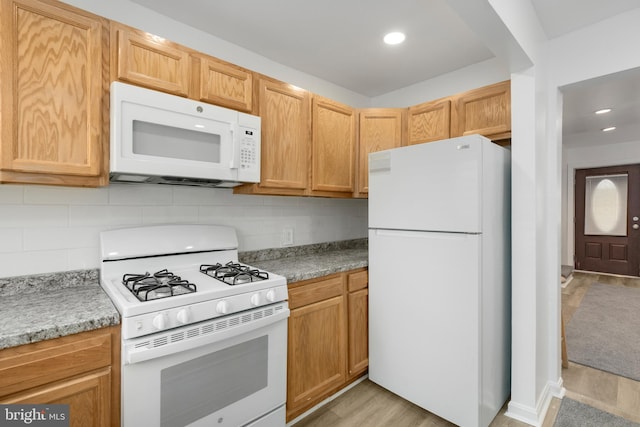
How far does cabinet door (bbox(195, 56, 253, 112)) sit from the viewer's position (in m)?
1.79

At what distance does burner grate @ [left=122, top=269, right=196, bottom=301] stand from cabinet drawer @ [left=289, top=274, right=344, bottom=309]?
0.61 m

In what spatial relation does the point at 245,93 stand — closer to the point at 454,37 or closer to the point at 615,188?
the point at 454,37

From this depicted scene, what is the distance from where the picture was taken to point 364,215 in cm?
337

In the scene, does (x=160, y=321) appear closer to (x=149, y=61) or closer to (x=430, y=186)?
(x=149, y=61)

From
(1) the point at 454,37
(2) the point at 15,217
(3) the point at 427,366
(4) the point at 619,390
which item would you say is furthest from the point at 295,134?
(4) the point at 619,390

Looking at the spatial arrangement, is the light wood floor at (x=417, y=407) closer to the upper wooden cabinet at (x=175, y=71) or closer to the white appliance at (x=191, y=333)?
the white appliance at (x=191, y=333)

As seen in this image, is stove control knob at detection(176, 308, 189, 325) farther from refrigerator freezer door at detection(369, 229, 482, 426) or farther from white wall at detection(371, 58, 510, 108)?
white wall at detection(371, 58, 510, 108)

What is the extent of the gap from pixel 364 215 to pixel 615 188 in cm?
534

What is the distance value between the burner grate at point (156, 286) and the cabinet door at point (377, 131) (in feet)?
5.41

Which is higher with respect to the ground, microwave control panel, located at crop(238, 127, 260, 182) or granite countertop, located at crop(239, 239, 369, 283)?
microwave control panel, located at crop(238, 127, 260, 182)

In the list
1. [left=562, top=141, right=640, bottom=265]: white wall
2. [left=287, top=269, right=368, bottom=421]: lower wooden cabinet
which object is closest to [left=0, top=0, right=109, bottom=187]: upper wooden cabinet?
[left=287, top=269, right=368, bottom=421]: lower wooden cabinet

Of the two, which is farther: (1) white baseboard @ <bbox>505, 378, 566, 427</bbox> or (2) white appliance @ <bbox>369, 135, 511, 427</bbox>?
(1) white baseboard @ <bbox>505, 378, 566, 427</bbox>

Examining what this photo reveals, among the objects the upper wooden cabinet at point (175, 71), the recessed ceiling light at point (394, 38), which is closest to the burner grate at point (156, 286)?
the upper wooden cabinet at point (175, 71)

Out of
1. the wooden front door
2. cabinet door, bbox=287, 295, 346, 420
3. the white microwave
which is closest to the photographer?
the white microwave
